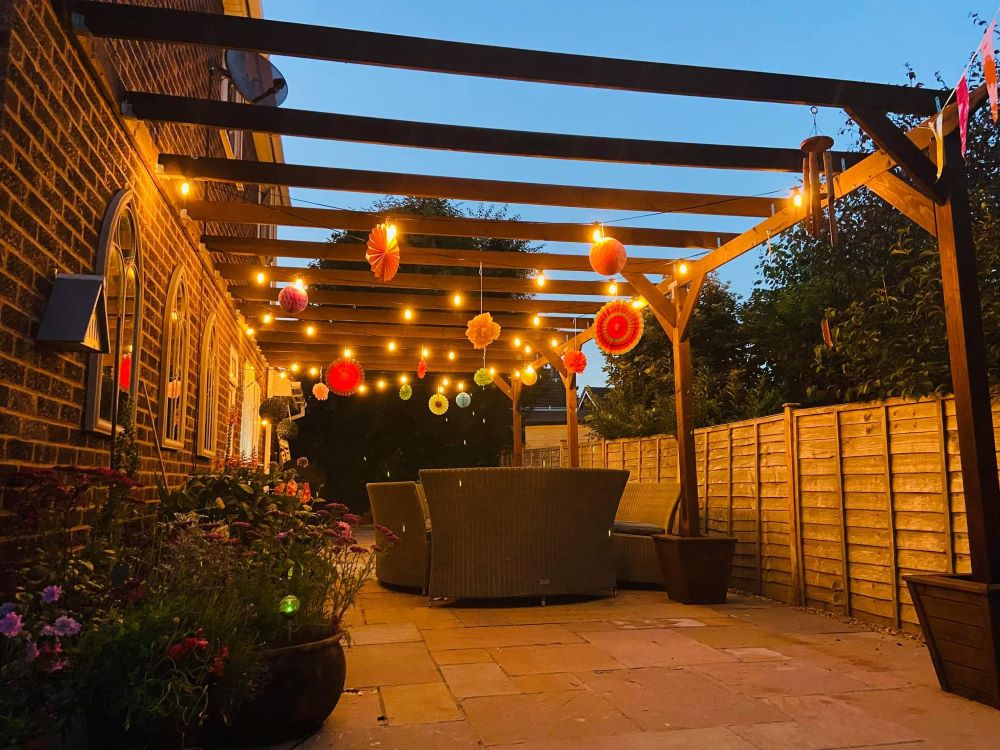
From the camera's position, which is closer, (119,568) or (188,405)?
(119,568)

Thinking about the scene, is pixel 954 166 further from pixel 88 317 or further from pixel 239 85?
pixel 239 85

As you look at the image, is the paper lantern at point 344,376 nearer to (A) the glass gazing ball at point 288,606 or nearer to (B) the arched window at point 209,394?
(B) the arched window at point 209,394

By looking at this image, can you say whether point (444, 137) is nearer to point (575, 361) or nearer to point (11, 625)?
point (11, 625)

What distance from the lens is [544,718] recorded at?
2908mm

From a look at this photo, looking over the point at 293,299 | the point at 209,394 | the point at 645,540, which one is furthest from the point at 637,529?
the point at 209,394

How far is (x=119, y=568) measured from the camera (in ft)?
9.18

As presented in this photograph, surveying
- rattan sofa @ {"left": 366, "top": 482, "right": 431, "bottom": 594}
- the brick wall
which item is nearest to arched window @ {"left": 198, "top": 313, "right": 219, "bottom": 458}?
rattan sofa @ {"left": 366, "top": 482, "right": 431, "bottom": 594}

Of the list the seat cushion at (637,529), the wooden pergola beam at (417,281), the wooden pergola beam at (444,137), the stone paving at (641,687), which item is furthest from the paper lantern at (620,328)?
the stone paving at (641,687)

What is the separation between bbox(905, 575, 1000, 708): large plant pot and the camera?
3027 mm

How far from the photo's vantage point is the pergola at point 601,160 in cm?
330

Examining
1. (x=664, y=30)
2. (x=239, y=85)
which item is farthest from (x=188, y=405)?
(x=664, y=30)

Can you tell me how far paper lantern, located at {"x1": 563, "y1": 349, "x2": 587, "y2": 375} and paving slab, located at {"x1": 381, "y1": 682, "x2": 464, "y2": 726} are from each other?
570 cm

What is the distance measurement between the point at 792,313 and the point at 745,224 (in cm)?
270

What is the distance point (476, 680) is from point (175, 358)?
10.0 feet
